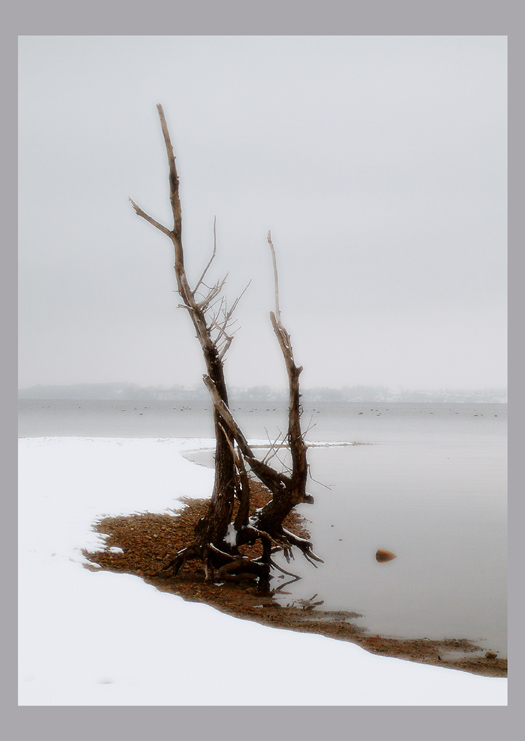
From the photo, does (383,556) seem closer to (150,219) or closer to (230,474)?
(230,474)

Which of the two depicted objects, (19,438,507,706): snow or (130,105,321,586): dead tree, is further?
(130,105,321,586): dead tree

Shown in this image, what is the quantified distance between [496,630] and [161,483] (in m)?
10.9

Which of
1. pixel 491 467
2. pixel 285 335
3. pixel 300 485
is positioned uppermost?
pixel 285 335

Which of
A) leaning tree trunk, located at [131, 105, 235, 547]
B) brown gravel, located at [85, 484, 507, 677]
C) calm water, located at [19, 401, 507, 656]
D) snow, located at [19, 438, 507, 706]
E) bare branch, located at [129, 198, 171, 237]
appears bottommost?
calm water, located at [19, 401, 507, 656]

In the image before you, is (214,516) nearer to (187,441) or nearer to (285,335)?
(285,335)

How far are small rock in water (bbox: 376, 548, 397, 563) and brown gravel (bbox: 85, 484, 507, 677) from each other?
7.97 feet

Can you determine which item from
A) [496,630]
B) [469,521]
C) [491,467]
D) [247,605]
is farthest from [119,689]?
[491,467]

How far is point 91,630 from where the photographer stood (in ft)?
18.0

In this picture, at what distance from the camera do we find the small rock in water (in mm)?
11203

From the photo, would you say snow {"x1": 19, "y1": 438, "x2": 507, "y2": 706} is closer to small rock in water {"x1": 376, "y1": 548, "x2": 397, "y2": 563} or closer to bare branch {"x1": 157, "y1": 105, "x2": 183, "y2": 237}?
bare branch {"x1": 157, "y1": 105, "x2": 183, "y2": 237}

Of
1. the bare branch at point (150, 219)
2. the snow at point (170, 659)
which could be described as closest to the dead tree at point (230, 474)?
the bare branch at point (150, 219)

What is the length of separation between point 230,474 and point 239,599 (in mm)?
2001

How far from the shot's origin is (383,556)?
1130 centimetres

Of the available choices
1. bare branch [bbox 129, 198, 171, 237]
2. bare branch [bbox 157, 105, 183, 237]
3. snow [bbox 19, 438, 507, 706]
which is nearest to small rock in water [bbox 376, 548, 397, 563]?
snow [bbox 19, 438, 507, 706]
